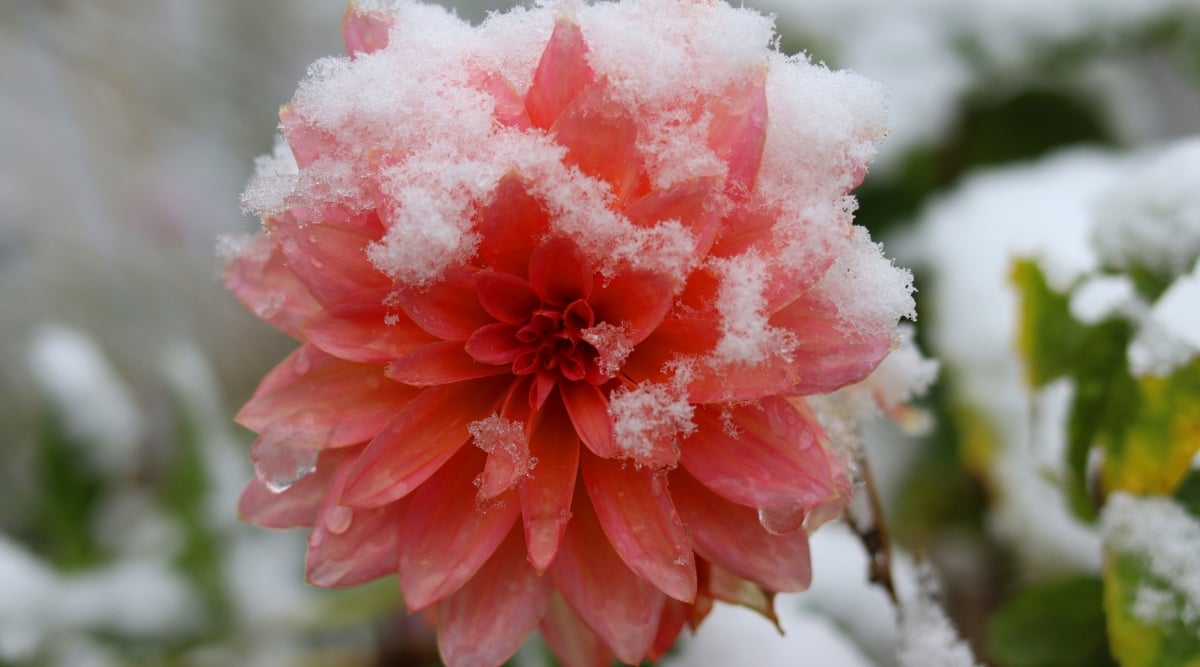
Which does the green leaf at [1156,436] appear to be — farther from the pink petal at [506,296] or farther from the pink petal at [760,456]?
the pink petal at [506,296]

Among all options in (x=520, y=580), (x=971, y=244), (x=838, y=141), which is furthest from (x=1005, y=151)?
(x=520, y=580)

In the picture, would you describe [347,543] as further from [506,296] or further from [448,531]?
[506,296]

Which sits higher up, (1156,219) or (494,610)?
(1156,219)

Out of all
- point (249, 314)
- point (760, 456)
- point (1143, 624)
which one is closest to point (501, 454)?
point (760, 456)

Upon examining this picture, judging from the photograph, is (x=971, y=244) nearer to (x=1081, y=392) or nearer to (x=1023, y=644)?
(x=1081, y=392)

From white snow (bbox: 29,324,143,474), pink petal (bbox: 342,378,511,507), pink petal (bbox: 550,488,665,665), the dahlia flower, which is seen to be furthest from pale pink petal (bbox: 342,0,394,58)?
white snow (bbox: 29,324,143,474)

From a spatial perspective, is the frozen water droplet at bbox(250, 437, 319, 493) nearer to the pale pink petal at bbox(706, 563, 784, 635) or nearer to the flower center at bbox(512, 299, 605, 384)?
the flower center at bbox(512, 299, 605, 384)

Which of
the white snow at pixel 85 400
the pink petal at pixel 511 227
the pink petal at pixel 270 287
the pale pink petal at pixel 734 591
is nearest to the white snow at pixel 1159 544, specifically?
the pale pink petal at pixel 734 591
